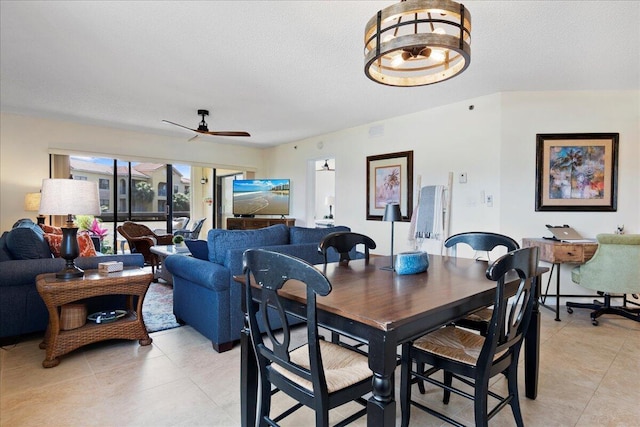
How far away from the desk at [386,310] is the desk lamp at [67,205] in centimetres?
175

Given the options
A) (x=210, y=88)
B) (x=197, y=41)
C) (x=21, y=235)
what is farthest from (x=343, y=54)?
(x=21, y=235)

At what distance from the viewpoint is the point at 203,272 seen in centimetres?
263

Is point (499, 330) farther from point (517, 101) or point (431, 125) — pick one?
point (431, 125)

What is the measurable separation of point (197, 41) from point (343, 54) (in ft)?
4.02

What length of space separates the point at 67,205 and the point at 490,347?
284 centimetres

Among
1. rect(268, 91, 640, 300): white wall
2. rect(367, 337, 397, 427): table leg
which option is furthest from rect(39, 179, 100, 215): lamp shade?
rect(268, 91, 640, 300): white wall

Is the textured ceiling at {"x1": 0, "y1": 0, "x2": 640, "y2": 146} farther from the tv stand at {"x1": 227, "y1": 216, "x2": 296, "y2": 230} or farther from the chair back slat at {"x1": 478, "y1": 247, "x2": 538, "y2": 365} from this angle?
the tv stand at {"x1": 227, "y1": 216, "x2": 296, "y2": 230}

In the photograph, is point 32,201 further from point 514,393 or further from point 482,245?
point 514,393

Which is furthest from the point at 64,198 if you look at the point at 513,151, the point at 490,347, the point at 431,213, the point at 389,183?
the point at 513,151

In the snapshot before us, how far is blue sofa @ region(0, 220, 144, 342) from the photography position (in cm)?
260

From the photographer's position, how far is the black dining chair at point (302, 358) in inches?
45.2

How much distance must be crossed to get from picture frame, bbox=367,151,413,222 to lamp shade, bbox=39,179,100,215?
3.64 m

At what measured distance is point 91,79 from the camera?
11.8ft

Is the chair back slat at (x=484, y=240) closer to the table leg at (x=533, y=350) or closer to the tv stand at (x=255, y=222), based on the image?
the table leg at (x=533, y=350)
